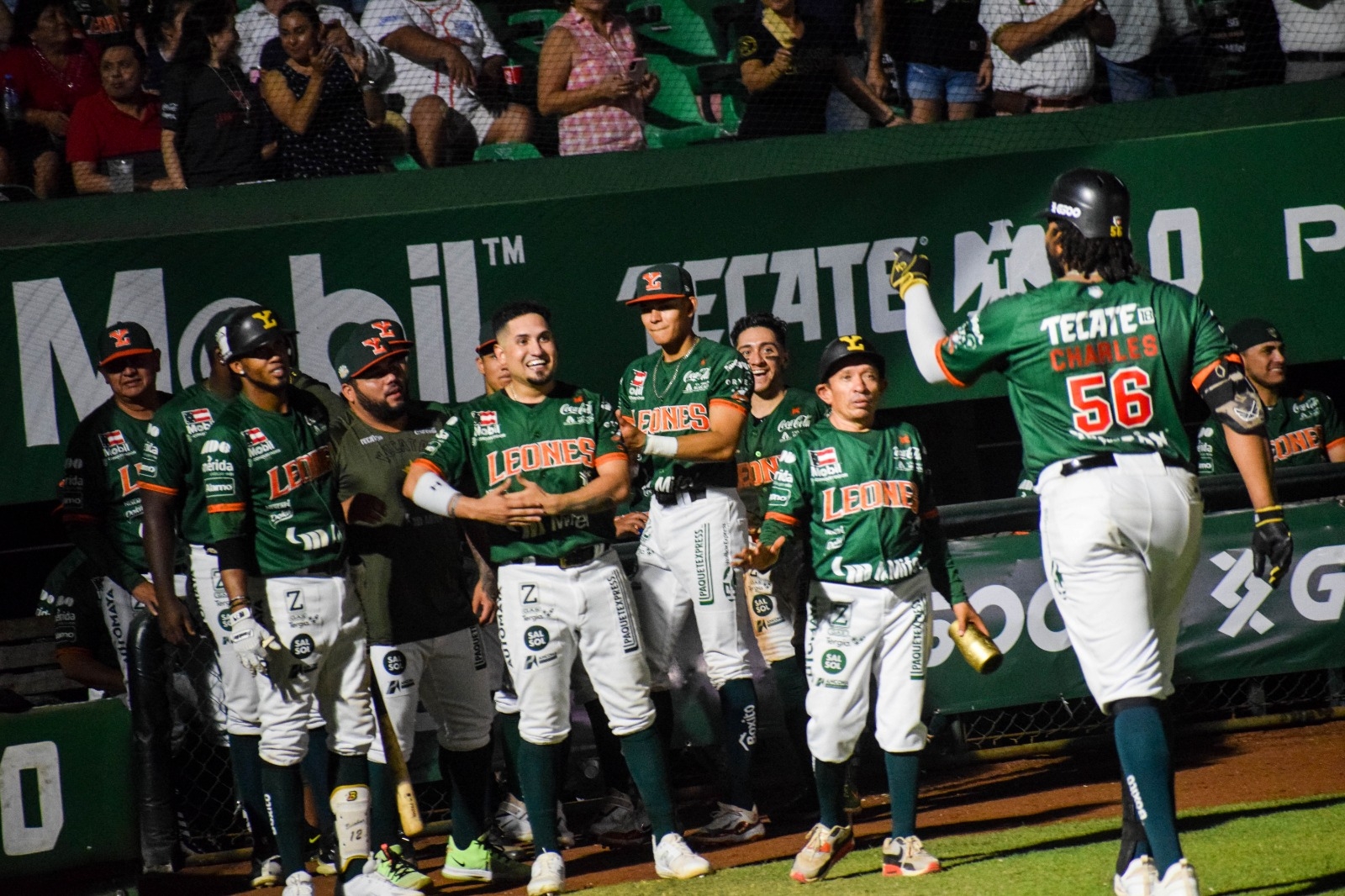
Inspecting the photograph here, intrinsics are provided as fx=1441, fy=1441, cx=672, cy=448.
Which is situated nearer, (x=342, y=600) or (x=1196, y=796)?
(x=342, y=600)

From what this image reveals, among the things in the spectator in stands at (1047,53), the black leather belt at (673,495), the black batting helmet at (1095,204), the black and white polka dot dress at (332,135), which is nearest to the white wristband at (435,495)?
the black leather belt at (673,495)

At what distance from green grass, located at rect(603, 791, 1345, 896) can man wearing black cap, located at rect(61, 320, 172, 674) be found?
2758mm

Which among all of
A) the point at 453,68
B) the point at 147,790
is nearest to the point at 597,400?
the point at 147,790

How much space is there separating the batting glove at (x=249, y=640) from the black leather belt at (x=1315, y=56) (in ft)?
19.9

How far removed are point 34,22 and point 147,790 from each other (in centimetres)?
440

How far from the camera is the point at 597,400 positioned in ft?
16.5

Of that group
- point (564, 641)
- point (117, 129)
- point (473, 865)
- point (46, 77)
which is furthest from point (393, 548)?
point (46, 77)

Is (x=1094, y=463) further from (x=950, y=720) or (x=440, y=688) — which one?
(x=950, y=720)

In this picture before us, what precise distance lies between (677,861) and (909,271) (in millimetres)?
2153

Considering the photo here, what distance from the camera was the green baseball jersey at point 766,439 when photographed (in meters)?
6.16

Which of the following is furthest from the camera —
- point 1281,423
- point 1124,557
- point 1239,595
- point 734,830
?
point 1281,423

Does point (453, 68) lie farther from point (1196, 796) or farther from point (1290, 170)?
point (1196, 796)

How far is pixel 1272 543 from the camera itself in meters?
3.82

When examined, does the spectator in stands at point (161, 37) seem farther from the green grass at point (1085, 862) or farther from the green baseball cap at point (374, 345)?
the green grass at point (1085, 862)
